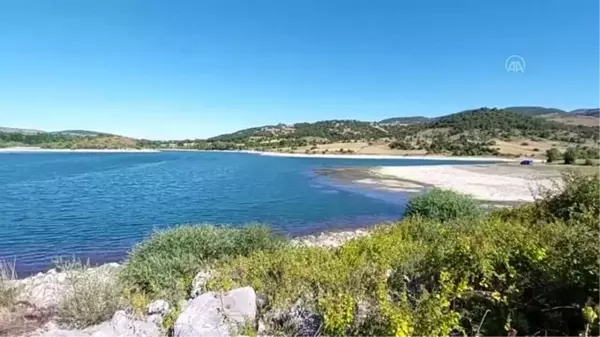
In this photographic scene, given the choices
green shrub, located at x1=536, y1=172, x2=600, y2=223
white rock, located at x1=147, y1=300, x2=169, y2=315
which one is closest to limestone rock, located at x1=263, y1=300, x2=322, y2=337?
white rock, located at x1=147, y1=300, x2=169, y2=315

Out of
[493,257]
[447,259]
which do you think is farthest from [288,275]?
[493,257]

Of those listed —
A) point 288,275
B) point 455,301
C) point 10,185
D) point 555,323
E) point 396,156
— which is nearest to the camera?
point 555,323

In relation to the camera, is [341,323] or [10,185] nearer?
[341,323]

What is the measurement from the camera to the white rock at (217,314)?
540 centimetres

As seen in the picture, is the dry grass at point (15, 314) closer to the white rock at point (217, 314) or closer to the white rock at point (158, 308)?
the white rock at point (158, 308)

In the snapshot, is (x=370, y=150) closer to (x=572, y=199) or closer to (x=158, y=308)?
(x=572, y=199)

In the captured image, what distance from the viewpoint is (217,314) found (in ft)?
18.7

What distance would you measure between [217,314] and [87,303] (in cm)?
317

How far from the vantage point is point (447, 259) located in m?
5.62

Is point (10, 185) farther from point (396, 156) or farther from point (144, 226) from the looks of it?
point (396, 156)

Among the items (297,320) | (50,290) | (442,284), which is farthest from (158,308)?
(50,290)

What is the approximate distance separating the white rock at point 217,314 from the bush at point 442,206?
1096cm

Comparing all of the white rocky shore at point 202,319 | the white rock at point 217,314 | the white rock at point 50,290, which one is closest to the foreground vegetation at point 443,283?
the white rocky shore at point 202,319

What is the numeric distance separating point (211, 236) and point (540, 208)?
838 cm
